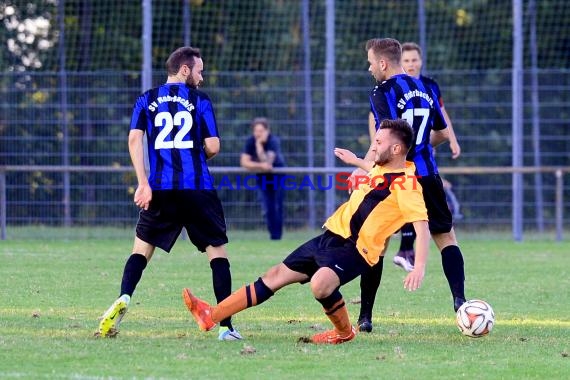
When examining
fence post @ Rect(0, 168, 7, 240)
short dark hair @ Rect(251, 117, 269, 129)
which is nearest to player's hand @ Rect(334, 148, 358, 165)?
short dark hair @ Rect(251, 117, 269, 129)

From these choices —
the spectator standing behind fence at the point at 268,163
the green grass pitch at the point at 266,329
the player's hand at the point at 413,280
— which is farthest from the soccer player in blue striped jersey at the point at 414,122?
the spectator standing behind fence at the point at 268,163

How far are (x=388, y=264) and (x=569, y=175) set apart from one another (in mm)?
5935

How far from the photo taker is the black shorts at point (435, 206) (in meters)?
8.23

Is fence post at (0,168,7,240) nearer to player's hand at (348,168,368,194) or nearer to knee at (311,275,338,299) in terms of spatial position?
player's hand at (348,168,368,194)

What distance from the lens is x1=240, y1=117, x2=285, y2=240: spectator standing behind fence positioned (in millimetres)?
17484

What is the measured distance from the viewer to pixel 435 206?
8.26 m

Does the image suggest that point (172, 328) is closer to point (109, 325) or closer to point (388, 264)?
point (109, 325)

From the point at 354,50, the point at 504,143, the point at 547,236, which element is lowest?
the point at 547,236

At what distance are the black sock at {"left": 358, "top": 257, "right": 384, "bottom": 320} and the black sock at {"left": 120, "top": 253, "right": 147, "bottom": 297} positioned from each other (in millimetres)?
1443

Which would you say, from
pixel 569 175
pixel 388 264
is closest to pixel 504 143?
pixel 569 175

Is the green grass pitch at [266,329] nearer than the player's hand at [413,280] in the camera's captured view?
Yes

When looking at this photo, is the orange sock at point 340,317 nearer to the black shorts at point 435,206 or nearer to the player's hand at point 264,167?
the black shorts at point 435,206

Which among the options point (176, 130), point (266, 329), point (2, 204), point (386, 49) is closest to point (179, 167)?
→ point (176, 130)

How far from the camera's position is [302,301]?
9797mm
